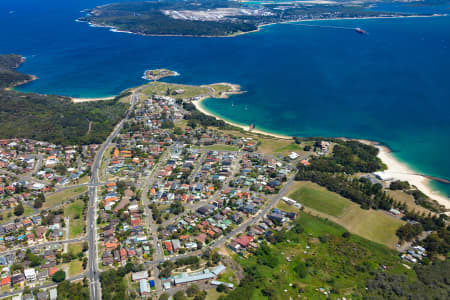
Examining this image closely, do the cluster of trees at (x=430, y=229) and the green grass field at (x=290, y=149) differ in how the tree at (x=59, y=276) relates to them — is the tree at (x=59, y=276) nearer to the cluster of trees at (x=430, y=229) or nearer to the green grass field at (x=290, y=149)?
the cluster of trees at (x=430, y=229)

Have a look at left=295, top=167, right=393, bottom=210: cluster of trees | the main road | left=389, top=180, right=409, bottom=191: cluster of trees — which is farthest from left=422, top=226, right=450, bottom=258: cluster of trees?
the main road

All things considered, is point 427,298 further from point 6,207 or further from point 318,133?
point 6,207

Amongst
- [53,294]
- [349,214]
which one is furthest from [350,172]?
[53,294]

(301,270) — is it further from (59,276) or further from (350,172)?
(350,172)

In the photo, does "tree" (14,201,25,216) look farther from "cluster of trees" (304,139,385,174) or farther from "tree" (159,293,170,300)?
"cluster of trees" (304,139,385,174)

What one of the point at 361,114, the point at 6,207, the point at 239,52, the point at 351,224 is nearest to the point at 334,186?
the point at 351,224

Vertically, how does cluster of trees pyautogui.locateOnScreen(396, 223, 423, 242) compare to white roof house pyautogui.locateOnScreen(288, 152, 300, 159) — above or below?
below

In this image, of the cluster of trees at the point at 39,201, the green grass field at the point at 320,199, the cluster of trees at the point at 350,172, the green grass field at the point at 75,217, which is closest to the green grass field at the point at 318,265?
the green grass field at the point at 320,199
